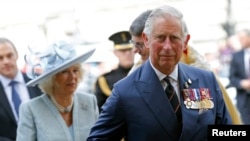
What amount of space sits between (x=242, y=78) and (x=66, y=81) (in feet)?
18.4

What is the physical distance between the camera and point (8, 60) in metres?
6.70

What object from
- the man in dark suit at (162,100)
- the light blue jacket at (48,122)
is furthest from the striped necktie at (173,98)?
the light blue jacket at (48,122)

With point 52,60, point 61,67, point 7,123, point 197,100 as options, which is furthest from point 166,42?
point 7,123

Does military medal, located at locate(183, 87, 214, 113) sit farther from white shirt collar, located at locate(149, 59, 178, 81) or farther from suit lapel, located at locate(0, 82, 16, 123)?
suit lapel, located at locate(0, 82, 16, 123)

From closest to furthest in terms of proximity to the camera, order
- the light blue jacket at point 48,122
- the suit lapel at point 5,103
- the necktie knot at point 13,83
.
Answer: the light blue jacket at point 48,122, the suit lapel at point 5,103, the necktie knot at point 13,83

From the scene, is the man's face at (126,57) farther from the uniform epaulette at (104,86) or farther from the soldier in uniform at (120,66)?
the uniform epaulette at (104,86)

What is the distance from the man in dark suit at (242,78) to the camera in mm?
10062

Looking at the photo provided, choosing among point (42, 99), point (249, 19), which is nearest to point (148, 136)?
point (42, 99)

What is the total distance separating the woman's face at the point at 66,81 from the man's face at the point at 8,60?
1625mm

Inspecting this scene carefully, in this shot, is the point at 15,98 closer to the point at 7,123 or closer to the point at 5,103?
the point at 5,103

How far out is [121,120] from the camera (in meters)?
3.90

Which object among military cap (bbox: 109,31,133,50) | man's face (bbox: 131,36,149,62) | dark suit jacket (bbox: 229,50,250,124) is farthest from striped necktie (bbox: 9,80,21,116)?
dark suit jacket (bbox: 229,50,250,124)

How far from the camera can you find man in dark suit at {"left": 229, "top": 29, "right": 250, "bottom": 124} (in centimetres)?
1006

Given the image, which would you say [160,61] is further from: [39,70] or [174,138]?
[39,70]
